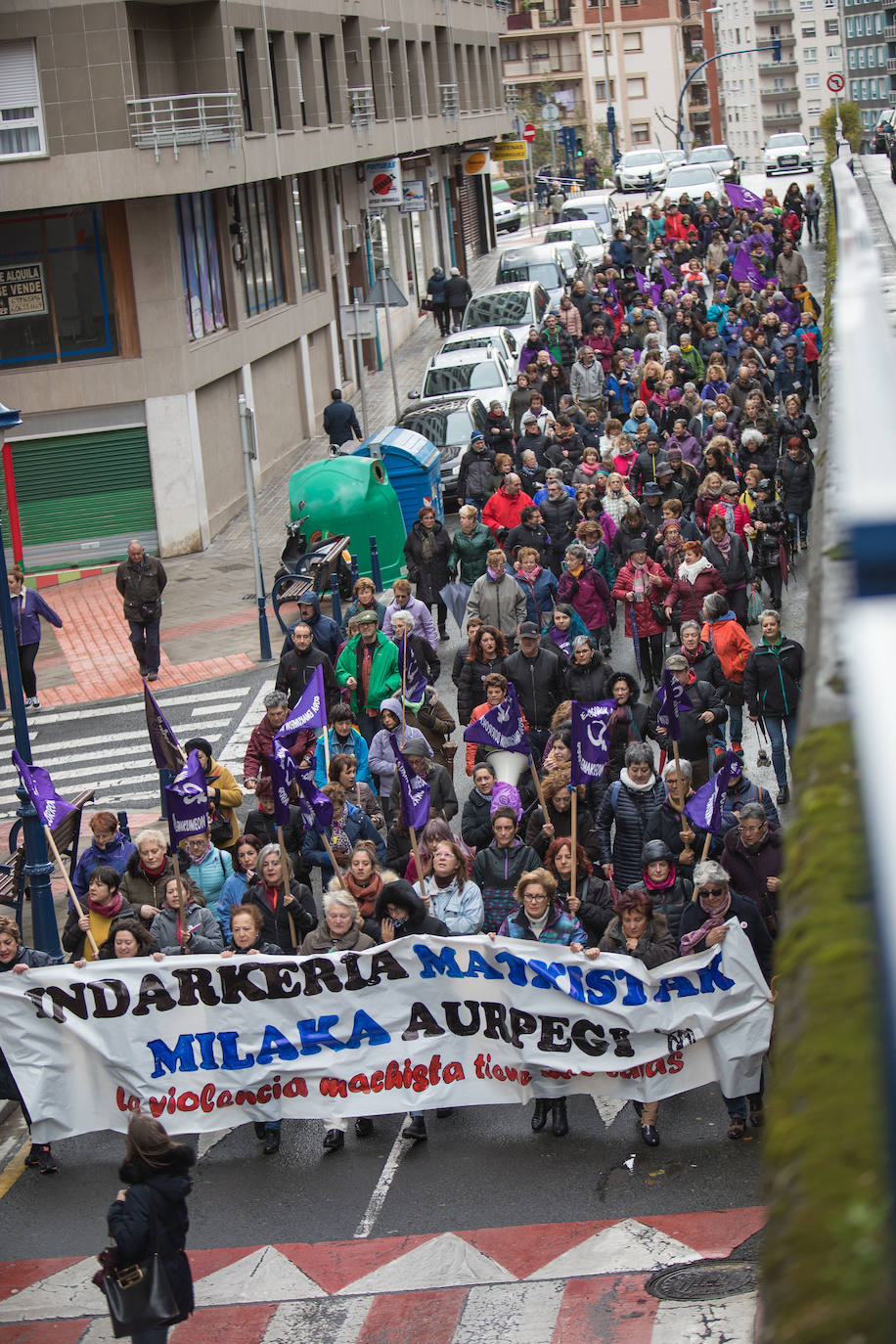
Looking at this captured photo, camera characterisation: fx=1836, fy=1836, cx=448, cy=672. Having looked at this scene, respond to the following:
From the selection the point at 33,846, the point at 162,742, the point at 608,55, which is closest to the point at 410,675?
the point at 162,742

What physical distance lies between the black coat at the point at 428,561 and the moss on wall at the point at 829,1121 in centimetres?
1605

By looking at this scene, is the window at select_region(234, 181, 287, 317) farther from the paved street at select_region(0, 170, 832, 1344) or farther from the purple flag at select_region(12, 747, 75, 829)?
the paved street at select_region(0, 170, 832, 1344)

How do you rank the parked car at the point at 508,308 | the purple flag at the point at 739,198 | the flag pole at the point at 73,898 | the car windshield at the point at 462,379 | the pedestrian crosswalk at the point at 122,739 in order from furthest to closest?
the purple flag at the point at 739,198 → the parked car at the point at 508,308 → the car windshield at the point at 462,379 → the pedestrian crosswalk at the point at 122,739 → the flag pole at the point at 73,898

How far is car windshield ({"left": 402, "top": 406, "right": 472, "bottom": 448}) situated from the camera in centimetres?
2688

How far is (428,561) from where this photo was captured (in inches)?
747

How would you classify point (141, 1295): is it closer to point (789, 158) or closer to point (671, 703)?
point (671, 703)

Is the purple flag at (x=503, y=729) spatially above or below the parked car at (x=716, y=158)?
below

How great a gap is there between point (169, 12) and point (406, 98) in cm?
1779

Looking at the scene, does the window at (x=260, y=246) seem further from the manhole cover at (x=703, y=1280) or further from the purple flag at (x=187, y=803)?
the manhole cover at (x=703, y=1280)

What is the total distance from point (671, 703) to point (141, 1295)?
6.23 metres

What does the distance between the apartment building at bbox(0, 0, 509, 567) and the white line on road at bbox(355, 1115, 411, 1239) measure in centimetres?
1294

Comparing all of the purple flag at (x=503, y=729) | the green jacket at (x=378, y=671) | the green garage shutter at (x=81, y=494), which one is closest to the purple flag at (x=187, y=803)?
the purple flag at (x=503, y=729)

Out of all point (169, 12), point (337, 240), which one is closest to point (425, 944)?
point (169, 12)

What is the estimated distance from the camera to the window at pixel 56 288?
2706cm
